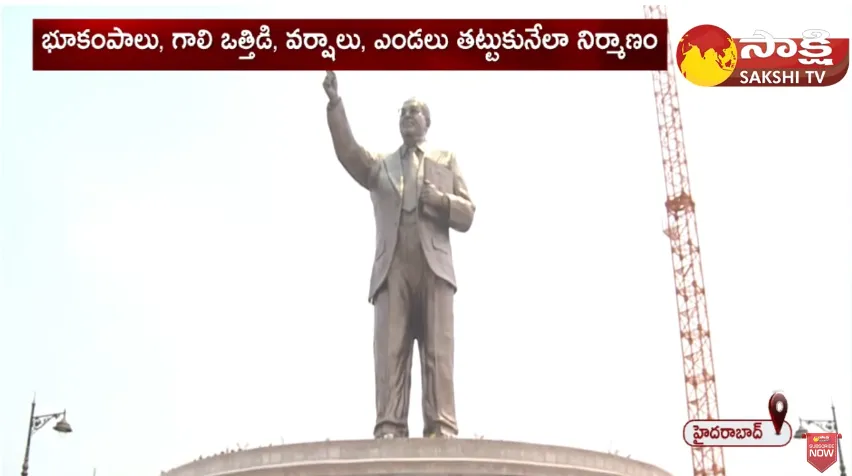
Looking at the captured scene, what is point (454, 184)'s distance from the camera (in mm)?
22031

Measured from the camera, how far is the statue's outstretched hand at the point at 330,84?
68.1 ft

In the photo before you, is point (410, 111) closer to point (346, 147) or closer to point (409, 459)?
point (346, 147)

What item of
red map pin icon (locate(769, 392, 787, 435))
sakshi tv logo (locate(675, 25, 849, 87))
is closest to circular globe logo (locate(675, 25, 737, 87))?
sakshi tv logo (locate(675, 25, 849, 87))

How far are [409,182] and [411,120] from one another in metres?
1.28

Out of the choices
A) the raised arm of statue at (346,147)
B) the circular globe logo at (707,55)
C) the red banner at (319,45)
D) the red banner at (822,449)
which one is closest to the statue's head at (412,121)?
the raised arm of statue at (346,147)

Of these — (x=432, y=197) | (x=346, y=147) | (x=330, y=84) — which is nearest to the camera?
(x=330, y=84)

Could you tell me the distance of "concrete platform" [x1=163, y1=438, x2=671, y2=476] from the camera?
53.8 ft

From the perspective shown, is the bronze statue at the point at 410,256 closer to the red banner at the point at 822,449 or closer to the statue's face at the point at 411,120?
the statue's face at the point at 411,120

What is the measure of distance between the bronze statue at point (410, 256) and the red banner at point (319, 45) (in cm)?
294

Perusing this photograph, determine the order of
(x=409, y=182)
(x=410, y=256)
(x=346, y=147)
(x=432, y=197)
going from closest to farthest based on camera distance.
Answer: (x=432, y=197) → (x=410, y=256) → (x=409, y=182) → (x=346, y=147)

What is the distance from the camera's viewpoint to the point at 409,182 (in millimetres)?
21672

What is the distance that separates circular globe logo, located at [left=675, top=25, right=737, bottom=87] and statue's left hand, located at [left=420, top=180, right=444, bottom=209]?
17.5ft

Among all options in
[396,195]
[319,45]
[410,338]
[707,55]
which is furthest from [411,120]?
[707,55]

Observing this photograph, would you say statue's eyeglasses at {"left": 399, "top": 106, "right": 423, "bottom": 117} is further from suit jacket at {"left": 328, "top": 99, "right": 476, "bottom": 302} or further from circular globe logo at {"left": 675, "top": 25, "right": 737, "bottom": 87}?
circular globe logo at {"left": 675, "top": 25, "right": 737, "bottom": 87}
